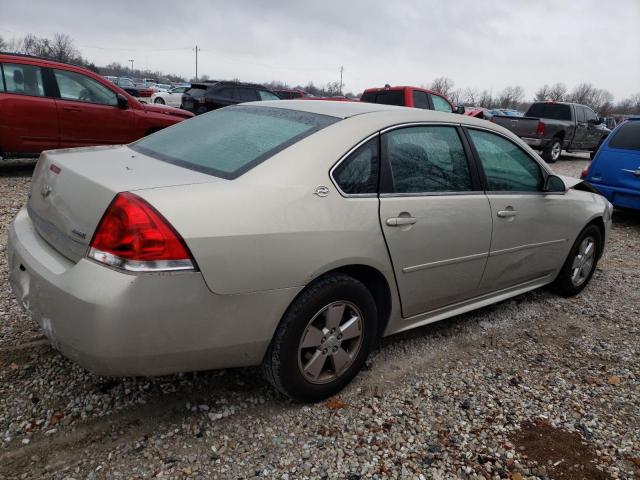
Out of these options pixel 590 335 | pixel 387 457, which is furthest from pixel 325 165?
pixel 590 335

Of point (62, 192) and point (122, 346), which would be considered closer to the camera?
point (122, 346)

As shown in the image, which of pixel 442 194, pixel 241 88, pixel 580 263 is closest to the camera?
pixel 442 194

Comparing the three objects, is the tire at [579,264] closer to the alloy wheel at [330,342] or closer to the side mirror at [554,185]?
the side mirror at [554,185]

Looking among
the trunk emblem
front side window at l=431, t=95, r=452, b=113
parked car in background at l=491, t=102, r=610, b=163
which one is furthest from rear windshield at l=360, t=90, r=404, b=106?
the trunk emblem

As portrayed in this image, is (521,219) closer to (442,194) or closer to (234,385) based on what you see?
(442,194)

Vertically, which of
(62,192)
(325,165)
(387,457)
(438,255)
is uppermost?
(325,165)

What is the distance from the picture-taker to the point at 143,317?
1.93m

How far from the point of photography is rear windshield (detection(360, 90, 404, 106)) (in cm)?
1094

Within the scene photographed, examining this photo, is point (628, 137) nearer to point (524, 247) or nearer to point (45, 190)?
point (524, 247)

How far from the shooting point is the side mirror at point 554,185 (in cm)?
369

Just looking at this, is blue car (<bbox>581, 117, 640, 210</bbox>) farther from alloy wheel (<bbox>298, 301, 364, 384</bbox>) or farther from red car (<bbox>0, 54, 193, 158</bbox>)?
red car (<bbox>0, 54, 193, 158</bbox>)

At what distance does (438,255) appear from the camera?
2.88 metres

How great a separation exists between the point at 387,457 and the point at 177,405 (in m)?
1.06

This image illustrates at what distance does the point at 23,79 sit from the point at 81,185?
20.1 ft
